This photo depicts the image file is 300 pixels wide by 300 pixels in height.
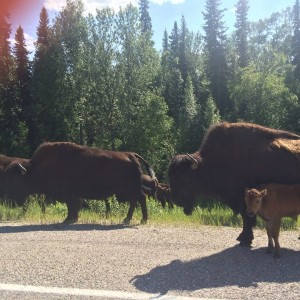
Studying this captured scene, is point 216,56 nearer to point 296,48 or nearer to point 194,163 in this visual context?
point 296,48

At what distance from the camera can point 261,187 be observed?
725 cm

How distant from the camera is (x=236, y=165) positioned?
314 inches

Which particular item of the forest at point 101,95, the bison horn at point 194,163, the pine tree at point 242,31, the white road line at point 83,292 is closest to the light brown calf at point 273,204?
the bison horn at point 194,163

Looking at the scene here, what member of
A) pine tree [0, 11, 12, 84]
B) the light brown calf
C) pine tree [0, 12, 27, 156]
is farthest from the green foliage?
the light brown calf

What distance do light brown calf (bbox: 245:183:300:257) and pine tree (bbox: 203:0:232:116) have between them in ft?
133

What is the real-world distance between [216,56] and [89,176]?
42.6m

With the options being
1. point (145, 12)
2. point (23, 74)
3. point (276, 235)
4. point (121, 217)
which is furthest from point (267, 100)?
point (145, 12)

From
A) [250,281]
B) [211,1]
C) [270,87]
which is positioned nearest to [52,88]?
[270,87]

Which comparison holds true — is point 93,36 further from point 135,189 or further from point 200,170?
point 200,170

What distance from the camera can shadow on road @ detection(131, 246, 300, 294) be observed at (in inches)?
222

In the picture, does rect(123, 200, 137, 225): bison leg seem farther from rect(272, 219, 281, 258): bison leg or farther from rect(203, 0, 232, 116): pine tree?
rect(203, 0, 232, 116): pine tree

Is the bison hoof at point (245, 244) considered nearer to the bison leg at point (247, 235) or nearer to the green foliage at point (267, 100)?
the bison leg at point (247, 235)

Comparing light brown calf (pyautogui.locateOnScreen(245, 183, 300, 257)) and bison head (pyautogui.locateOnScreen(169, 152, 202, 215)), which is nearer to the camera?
light brown calf (pyautogui.locateOnScreen(245, 183, 300, 257))

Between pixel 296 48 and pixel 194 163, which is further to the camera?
pixel 296 48
